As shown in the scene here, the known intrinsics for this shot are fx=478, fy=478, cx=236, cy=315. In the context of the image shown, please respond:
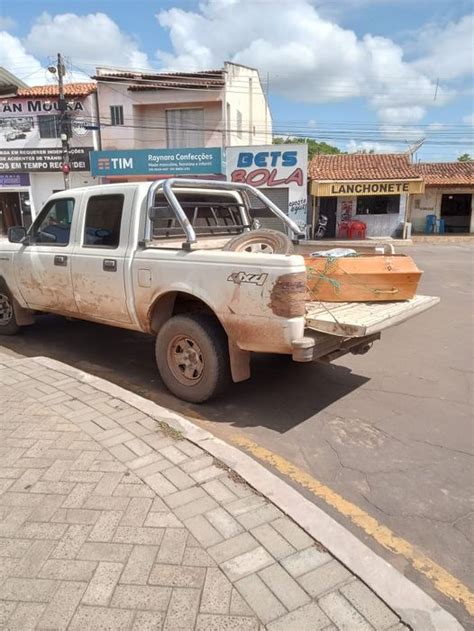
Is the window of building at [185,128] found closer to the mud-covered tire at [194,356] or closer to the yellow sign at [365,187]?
the yellow sign at [365,187]

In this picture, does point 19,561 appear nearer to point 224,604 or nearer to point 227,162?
point 224,604

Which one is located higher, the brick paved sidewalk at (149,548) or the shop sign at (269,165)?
the shop sign at (269,165)

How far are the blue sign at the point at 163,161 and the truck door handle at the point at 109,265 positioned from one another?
1940cm

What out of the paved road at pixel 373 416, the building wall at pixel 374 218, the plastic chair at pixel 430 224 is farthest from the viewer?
the plastic chair at pixel 430 224

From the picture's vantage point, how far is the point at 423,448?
360 cm

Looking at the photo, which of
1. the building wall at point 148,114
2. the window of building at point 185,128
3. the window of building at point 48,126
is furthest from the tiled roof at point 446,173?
the window of building at point 48,126

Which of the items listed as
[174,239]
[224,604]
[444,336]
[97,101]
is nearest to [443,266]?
[444,336]

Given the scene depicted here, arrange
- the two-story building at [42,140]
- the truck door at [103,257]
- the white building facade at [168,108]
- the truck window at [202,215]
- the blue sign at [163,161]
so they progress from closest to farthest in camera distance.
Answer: the truck door at [103,257] < the truck window at [202,215] < the blue sign at [163,161] < the white building facade at [168,108] < the two-story building at [42,140]

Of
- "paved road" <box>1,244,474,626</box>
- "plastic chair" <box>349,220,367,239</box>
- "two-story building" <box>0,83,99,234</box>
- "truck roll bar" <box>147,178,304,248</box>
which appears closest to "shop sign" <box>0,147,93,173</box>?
"two-story building" <box>0,83,99,234</box>

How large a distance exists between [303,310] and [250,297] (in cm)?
42

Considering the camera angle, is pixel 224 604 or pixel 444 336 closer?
pixel 224 604

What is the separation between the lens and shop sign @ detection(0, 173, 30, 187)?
26.1m

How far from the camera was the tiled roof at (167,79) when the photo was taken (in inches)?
939

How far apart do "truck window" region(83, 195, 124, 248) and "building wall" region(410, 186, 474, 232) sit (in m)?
27.1
